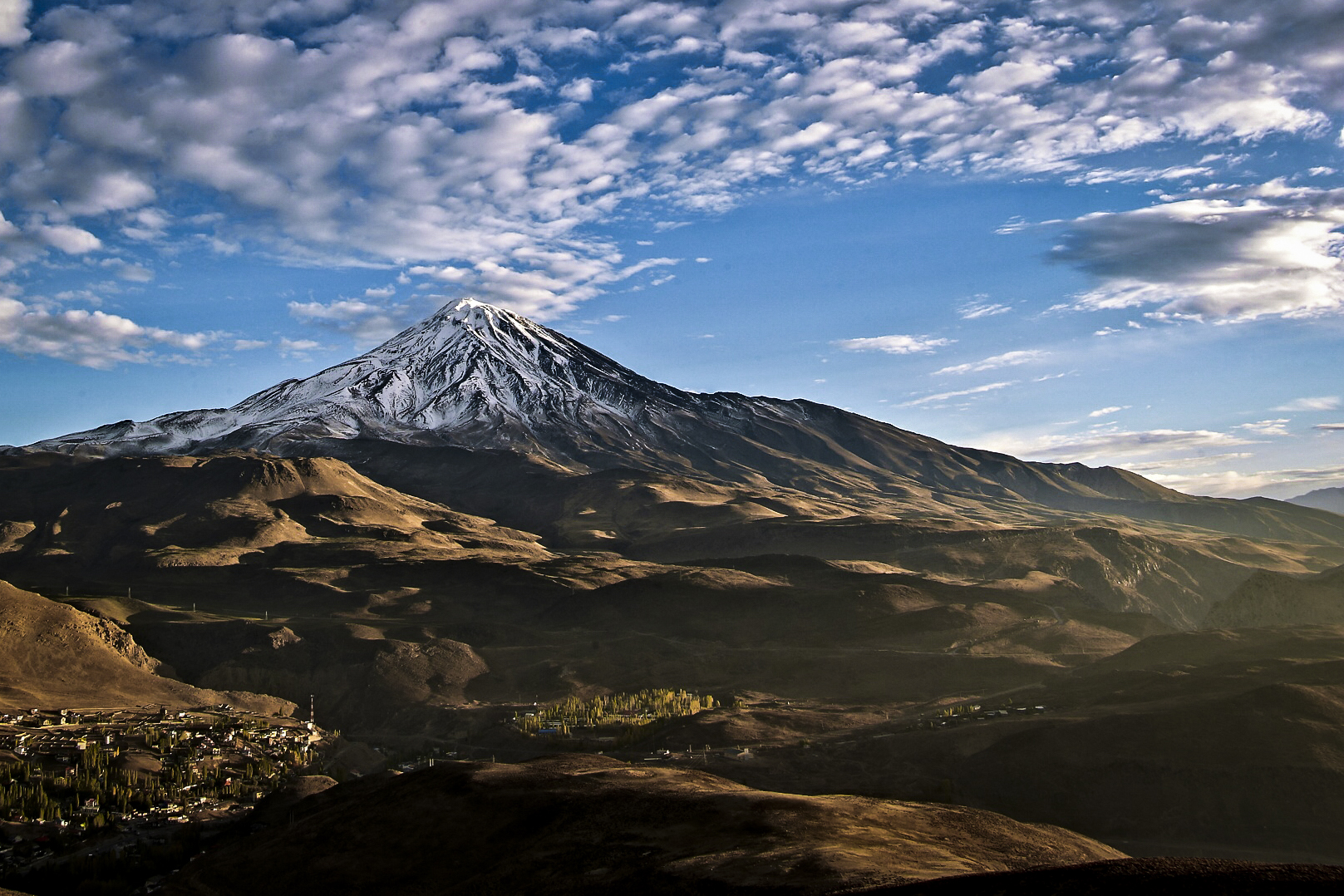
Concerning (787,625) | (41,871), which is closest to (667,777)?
(41,871)

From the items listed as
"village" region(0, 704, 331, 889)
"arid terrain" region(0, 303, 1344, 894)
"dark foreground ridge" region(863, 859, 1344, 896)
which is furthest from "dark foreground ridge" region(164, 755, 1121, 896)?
"village" region(0, 704, 331, 889)

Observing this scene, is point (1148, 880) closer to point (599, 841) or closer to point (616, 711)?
point (599, 841)

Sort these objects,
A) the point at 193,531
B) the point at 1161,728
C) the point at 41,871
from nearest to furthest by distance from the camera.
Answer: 1. the point at 41,871
2. the point at 1161,728
3. the point at 193,531

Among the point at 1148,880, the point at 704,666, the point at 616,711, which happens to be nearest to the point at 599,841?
the point at 1148,880

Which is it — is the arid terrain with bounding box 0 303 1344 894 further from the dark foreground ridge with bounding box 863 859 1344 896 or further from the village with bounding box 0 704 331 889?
the village with bounding box 0 704 331 889

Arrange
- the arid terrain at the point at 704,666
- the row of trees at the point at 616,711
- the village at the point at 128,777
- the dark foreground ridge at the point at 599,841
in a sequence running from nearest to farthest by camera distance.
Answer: the dark foreground ridge at the point at 599,841, the arid terrain at the point at 704,666, the village at the point at 128,777, the row of trees at the point at 616,711

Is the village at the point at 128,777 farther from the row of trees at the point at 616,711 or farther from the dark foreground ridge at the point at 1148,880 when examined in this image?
the dark foreground ridge at the point at 1148,880

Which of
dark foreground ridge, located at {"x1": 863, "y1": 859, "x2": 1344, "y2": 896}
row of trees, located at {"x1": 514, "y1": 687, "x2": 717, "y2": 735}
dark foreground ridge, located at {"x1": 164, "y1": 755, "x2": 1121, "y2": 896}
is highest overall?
dark foreground ridge, located at {"x1": 863, "y1": 859, "x2": 1344, "y2": 896}

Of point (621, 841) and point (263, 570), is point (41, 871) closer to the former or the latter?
point (621, 841)

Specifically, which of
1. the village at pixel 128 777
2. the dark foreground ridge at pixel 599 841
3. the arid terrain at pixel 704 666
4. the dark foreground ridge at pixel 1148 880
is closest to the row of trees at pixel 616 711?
the arid terrain at pixel 704 666
